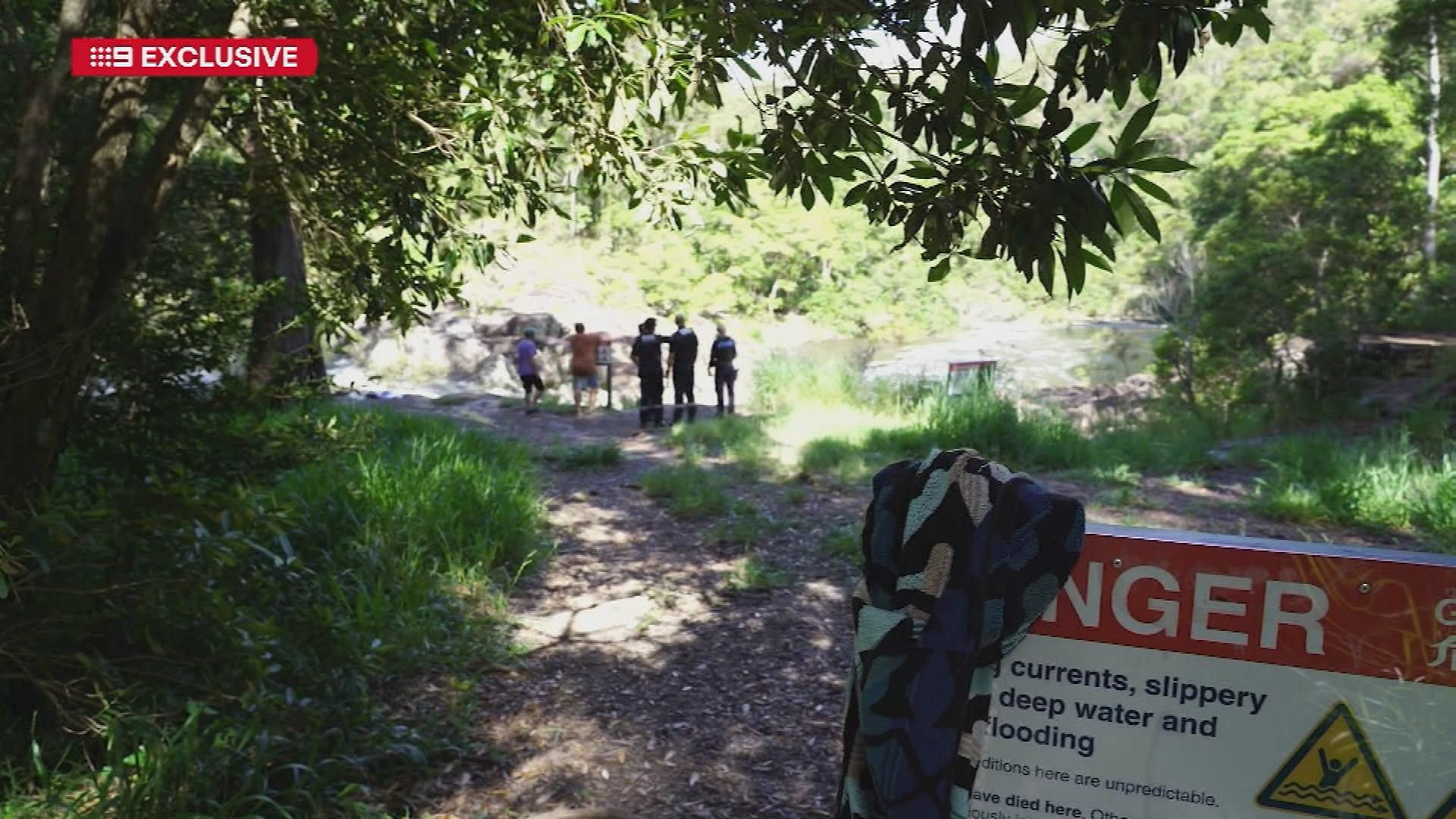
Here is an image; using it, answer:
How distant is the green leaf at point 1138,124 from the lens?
198cm

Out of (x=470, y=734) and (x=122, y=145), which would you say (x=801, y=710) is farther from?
(x=122, y=145)

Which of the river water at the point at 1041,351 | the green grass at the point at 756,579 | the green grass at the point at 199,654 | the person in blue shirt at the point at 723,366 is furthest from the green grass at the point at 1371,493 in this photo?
the river water at the point at 1041,351

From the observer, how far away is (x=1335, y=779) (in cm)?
189

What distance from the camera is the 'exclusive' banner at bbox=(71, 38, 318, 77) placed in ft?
11.3

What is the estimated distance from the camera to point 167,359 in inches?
159

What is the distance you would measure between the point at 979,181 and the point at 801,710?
284cm

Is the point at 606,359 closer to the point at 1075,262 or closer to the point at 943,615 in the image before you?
the point at 1075,262

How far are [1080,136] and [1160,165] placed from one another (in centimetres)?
17

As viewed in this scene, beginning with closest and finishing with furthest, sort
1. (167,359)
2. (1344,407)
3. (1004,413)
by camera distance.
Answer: (167,359), (1004,413), (1344,407)

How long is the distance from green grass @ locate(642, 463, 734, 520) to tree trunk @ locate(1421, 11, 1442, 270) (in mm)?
11114

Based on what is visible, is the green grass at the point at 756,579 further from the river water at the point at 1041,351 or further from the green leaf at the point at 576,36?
the river water at the point at 1041,351

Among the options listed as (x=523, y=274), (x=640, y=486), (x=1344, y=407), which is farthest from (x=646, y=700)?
(x=523, y=274)

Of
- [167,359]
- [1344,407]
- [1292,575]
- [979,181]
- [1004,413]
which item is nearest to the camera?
[1292,575]

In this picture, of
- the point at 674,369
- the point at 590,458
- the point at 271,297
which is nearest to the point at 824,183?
the point at 271,297
